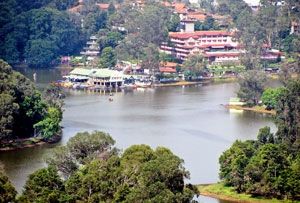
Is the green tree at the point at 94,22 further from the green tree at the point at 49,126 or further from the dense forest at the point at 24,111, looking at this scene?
the green tree at the point at 49,126

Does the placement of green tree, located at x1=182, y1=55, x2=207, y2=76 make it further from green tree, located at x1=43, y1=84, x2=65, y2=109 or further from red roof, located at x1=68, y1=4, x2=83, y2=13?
red roof, located at x1=68, y1=4, x2=83, y2=13

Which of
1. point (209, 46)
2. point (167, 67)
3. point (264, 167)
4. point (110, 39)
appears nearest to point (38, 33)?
point (110, 39)

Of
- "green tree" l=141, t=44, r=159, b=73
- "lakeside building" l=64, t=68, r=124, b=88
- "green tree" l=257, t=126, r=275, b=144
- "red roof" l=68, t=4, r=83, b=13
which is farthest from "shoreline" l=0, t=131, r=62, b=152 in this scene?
"red roof" l=68, t=4, r=83, b=13

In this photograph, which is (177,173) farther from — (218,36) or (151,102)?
(218,36)

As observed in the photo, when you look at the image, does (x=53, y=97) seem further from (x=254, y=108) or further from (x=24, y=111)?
(x=254, y=108)

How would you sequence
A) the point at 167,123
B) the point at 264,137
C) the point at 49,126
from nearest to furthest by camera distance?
the point at 264,137 → the point at 49,126 → the point at 167,123

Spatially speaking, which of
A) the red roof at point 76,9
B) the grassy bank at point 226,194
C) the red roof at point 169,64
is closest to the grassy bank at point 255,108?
the red roof at point 169,64
